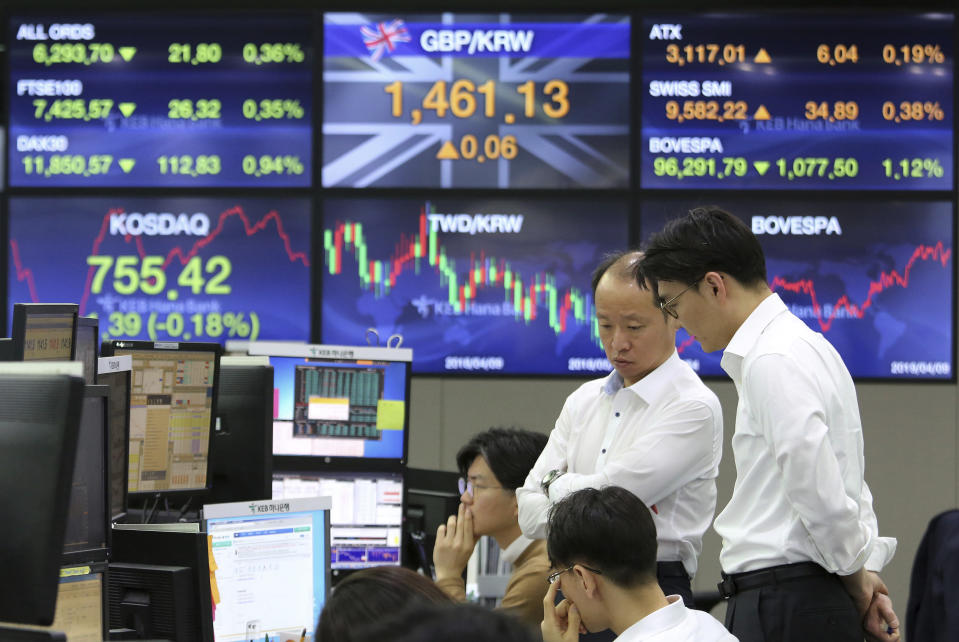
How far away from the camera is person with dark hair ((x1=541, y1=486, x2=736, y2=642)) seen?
6.38 feet

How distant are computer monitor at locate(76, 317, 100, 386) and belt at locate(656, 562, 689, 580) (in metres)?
1.25

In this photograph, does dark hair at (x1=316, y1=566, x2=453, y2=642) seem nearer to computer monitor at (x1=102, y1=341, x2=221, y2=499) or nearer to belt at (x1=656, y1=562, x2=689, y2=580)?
belt at (x1=656, y1=562, x2=689, y2=580)

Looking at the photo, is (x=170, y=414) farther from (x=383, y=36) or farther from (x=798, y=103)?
(x=798, y=103)

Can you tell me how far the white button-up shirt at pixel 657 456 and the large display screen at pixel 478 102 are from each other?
225 centimetres

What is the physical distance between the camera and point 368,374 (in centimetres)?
351

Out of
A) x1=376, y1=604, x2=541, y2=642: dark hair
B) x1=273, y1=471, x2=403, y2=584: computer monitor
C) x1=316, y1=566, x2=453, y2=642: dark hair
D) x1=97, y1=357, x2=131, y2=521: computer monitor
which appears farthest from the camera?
x1=273, y1=471, x2=403, y2=584: computer monitor

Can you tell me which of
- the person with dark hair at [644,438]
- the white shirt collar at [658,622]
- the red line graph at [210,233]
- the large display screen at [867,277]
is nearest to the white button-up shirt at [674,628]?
the white shirt collar at [658,622]

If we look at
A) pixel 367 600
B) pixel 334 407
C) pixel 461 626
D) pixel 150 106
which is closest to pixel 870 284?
pixel 334 407

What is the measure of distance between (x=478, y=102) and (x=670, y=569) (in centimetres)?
281

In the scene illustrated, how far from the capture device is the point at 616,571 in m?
2.00

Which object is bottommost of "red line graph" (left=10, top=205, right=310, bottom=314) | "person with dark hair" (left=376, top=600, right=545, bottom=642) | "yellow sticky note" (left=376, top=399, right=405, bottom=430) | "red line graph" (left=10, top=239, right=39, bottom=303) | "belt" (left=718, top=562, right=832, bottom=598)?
"belt" (left=718, top=562, right=832, bottom=598)

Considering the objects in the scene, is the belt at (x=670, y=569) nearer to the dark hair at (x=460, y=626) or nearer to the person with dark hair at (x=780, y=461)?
the person with dark hair at (x=780, y=461)

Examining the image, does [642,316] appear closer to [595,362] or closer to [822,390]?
[822,390]

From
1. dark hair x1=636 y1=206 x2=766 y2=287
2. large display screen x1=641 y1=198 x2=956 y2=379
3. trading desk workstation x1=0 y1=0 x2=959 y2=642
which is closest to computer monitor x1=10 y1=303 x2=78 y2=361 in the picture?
dark hair x1=636 y1=206 x2=766 y2=287
